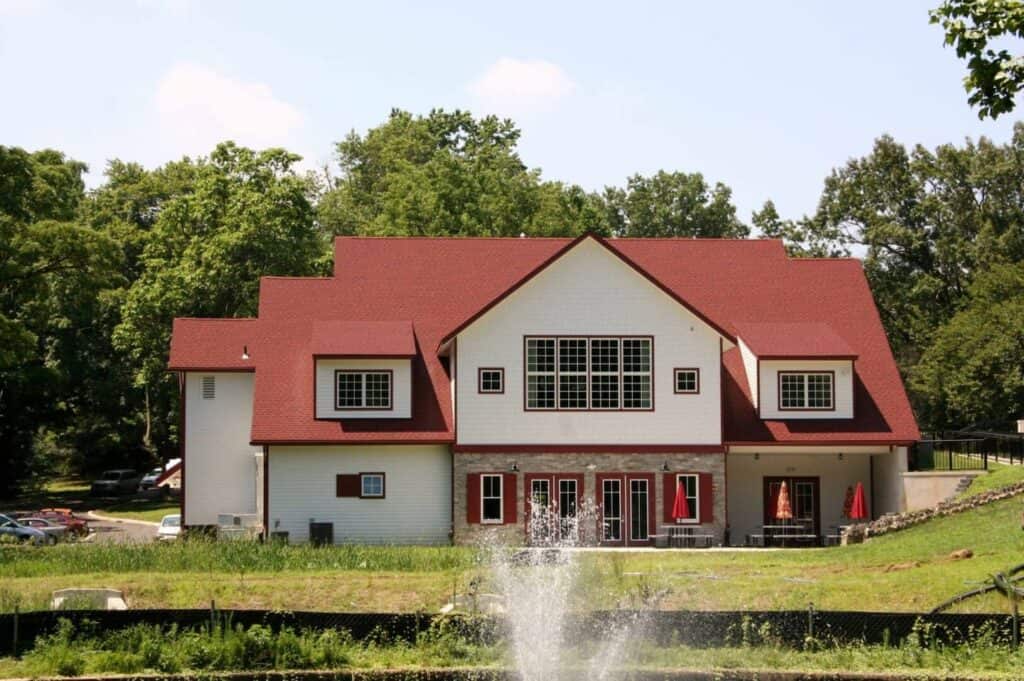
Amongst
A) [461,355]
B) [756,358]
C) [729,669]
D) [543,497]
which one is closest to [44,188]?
[461,355]

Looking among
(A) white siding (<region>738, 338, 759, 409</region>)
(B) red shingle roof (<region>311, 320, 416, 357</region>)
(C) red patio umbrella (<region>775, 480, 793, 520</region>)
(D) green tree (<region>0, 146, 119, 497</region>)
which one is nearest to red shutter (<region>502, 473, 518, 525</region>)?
(B) red shingle roof (<region>311, 320, 416, 357</region>)

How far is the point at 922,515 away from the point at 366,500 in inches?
557

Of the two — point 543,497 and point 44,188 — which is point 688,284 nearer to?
point 543,497

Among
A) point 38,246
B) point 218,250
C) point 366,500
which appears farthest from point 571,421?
point 218,250

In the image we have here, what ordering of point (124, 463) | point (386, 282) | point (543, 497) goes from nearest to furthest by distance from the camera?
point (543, 497) < point (386, 282) < point (124, 463)

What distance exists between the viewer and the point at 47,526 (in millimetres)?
54406

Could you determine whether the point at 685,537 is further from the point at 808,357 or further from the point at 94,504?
the point at 94,504

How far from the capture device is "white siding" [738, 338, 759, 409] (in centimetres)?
4575

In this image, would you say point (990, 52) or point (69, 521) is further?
point (69, 521)

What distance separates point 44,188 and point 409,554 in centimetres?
1918

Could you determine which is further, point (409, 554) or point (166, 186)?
point (166, 186)

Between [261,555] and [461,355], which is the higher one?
[461,355]

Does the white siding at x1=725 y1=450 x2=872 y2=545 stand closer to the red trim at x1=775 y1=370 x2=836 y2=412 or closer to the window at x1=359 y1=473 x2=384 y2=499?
the red trim at x1=775 y1=370 x2=836 y2=412

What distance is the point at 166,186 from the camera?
280ft
